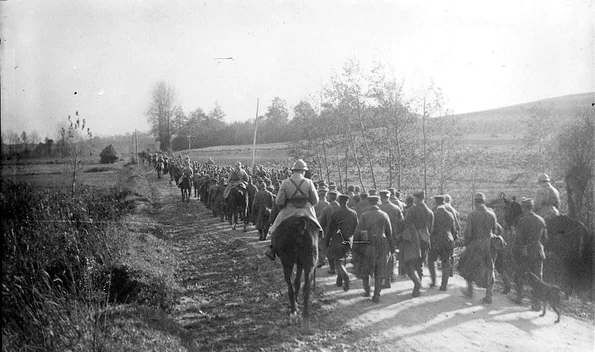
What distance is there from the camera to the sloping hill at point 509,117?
21591 millimetres

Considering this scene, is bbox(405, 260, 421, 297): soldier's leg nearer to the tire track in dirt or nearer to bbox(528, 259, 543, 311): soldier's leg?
the tire track in dirt

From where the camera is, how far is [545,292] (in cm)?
771

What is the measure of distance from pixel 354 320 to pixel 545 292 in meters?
3.37

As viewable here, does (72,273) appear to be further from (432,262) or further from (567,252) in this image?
(567,252)

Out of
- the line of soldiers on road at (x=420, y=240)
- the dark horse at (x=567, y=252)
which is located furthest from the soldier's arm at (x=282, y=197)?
the dark horse at (x=567, y=252)

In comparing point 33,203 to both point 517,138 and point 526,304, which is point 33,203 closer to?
point 526,304

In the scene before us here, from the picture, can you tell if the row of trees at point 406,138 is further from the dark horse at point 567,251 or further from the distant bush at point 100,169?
the distant bush at point 100,169

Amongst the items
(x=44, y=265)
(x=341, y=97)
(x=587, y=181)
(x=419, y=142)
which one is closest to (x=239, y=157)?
(x=341, y=97)

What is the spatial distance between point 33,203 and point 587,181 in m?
15.2

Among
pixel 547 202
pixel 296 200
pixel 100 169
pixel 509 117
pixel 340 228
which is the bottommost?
pixel 340 228

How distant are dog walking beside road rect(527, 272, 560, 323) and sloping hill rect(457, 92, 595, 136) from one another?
40.0 ft

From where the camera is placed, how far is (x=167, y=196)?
1105 inches

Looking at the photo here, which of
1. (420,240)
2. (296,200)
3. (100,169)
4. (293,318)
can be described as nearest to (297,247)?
(296,200)

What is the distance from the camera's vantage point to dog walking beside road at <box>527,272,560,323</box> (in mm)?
7630
